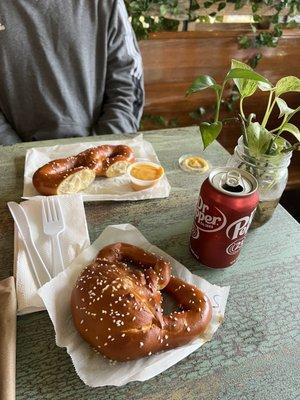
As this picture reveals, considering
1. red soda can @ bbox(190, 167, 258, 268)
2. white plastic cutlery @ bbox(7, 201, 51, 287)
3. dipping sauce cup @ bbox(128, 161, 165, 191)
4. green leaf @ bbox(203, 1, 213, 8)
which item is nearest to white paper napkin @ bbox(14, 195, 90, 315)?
white plastic cutlery @ bbox(7, 201, 51, 287)

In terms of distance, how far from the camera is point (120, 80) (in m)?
1.48

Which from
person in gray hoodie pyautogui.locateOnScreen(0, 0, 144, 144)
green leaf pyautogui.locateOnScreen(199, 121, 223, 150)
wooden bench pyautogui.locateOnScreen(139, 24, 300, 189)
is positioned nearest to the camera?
green leaf pyautogui.locateOnScreen(199, 121, 223, 150)

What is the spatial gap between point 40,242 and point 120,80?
0.93 meters

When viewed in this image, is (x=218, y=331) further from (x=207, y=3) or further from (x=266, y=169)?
(x=207, y=3)

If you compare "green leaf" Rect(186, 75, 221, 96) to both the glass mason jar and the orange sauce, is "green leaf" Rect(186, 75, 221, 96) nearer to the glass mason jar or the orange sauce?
the glass mason jar

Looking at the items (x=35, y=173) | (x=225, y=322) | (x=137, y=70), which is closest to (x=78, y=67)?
(x=137, y=70)

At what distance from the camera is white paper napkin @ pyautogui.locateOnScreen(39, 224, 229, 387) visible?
571mm

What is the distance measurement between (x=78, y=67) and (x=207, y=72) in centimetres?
91

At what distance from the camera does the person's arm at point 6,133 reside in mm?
1362

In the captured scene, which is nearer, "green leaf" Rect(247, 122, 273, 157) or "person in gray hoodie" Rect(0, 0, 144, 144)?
"green leaf" Rect(247, 122, 273, 157)

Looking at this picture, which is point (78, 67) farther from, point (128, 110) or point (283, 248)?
point (283, 248)

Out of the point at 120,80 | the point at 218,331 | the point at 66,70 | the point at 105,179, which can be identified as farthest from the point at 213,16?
the point at 218,331

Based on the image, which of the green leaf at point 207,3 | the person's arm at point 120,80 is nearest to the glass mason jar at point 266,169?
the person's arm at point 120,80

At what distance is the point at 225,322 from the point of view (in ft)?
2.22
